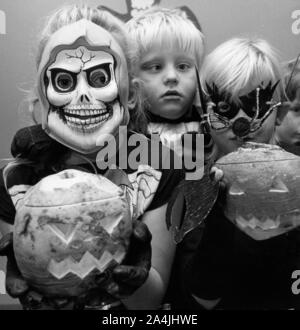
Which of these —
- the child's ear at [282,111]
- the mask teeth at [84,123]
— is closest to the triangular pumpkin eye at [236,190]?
the child's ear at [282,111]

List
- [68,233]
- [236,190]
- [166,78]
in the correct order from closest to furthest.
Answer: [68,233] → [236,190] → [166,78]

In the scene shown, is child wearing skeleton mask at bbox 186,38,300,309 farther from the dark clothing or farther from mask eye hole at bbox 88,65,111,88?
mask eye hole at bbox 88,65,111,88

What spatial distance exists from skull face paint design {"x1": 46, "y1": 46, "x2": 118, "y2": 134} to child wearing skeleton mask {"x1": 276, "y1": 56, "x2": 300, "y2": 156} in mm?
456

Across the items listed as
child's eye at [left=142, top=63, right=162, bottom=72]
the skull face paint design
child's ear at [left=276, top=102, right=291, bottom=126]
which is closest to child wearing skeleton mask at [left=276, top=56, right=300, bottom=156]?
child's ear at [left=276, top=102, right=291, bottom=126]

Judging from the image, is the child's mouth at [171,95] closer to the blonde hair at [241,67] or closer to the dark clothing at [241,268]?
the blonde hair at [241,67]

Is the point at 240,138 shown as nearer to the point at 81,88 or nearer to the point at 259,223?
the point at 259,223

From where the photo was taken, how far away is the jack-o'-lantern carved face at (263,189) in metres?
1.08

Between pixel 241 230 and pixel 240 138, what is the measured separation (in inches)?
9.3

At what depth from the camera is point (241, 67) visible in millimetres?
1191

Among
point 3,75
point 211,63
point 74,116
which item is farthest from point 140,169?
point 3,75

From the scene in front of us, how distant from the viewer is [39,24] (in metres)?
1.23

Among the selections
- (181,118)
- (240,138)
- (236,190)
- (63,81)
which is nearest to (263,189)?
(236,190)
